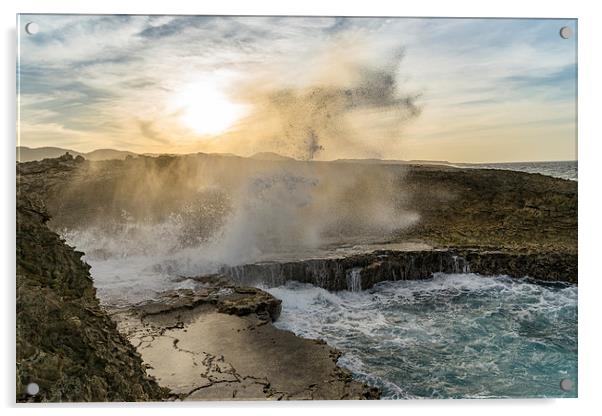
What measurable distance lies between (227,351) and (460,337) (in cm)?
Result: 152

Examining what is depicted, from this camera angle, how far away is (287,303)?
12.5 feet

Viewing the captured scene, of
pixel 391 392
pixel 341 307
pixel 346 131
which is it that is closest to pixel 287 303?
pixel 341 307

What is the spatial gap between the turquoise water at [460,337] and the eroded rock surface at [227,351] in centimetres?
13

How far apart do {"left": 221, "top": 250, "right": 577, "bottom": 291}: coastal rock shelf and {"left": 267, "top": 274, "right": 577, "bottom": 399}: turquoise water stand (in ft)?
0.25

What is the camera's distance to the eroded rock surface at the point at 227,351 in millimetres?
3275

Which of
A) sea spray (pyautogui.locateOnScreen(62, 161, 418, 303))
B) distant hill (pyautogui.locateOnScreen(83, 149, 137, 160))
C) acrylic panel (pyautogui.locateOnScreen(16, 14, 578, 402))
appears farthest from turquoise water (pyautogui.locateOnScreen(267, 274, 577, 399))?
distant hill (pyautogui.locateOnScreen(83, 149, 137, 160))

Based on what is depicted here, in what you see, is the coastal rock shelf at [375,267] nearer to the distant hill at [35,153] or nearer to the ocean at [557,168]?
the ocean at [557,168]

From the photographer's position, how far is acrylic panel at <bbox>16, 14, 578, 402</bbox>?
337 centimetres

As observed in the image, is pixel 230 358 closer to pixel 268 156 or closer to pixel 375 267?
pixel 375 267

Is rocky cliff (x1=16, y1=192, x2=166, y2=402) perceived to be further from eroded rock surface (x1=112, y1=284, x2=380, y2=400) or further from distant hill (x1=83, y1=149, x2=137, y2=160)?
distant hill (x1=83, y1=149, x2=137, y2=160)

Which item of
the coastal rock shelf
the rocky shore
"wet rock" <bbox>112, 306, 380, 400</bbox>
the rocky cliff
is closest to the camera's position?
the rocky cliff

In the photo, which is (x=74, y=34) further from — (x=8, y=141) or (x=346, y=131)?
(x=346, y=131)

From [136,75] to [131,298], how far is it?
143 cm

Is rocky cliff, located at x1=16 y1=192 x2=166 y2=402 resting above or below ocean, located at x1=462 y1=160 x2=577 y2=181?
below
